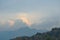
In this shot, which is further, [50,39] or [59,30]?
[59,30]

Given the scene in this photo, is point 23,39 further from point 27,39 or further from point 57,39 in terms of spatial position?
point 57,39

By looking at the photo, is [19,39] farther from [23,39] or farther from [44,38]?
[44,38]

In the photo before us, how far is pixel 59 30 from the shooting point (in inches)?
7283

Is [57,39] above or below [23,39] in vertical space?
below

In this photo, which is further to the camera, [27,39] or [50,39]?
[27,39]

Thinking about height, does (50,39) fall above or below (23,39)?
below

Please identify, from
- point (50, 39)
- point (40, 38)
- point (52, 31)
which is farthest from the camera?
point (52, 31)

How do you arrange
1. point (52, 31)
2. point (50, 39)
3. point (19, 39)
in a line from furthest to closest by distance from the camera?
point (52, 31) → point (19, 39) → point (50, 39)

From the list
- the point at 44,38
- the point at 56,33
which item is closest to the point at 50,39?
the point at 44,38

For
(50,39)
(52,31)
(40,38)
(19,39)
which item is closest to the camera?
(50,39)

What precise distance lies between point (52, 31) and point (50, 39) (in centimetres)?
3425

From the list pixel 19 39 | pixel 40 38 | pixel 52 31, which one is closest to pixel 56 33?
pixel 52 31

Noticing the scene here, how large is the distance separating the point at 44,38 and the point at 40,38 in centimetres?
945

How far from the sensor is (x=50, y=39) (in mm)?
147250
